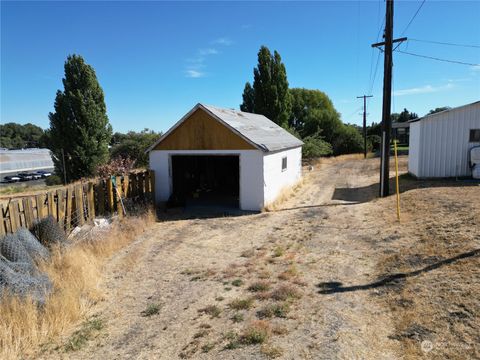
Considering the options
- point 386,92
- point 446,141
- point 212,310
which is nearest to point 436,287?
point 212,310

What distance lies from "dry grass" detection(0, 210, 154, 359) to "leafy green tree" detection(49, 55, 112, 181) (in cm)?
1595

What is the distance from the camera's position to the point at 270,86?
3189 cm

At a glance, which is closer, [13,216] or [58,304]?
[58,304]

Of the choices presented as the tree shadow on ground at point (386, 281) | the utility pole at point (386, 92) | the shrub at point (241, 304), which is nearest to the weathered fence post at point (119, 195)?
the shrub at point (241, 304)

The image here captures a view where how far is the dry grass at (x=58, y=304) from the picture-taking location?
4582 mm

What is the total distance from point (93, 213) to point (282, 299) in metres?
7.48

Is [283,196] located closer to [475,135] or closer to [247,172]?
[247,172]

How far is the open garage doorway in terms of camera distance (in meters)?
15.2

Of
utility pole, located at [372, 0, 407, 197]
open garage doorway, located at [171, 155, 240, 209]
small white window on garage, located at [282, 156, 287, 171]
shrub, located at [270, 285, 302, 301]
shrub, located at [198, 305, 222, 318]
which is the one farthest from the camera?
small white window on garage, located at [282, 156, 287, 171]

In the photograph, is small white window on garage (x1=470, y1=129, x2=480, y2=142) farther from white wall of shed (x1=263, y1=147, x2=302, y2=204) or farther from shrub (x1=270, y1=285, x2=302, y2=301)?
shrub (x1=270, y1=285, x2=302, y2=301)

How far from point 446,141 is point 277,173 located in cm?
892

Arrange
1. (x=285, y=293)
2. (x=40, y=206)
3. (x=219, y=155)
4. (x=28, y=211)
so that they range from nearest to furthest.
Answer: (x=285, y=293) → (x=28, y=211) → (x=40, y=206) → (x=219, y=155)

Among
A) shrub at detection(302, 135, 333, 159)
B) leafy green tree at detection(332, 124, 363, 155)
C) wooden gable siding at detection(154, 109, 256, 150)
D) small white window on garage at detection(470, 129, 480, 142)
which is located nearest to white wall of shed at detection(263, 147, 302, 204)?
wooden gable siding at detection(154, 109, 256, 150)

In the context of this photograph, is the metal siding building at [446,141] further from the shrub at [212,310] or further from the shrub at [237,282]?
the shrub at [212,310]
